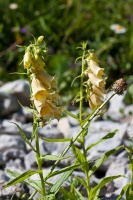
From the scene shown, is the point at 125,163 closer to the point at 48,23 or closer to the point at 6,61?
the point at 6,61

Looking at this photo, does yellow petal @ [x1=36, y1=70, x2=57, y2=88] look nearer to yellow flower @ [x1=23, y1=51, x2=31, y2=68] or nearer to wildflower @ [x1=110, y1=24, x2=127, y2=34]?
yellow flower @ [x1=23, y1=51, x2=31, y2=68]

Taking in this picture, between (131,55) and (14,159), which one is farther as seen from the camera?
(131,55)

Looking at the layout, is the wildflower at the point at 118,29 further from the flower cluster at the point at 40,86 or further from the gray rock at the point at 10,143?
the flower cluster at the point at 40,86

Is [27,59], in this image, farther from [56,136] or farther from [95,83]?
[56,136]

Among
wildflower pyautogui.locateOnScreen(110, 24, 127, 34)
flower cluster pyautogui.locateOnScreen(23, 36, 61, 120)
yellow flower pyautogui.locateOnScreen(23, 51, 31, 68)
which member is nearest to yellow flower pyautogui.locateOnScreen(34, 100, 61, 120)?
flower cluster pyautogui.locateOnScreen(23, 36, 61, 120)

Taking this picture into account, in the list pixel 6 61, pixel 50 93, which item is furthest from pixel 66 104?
pixel 50 93

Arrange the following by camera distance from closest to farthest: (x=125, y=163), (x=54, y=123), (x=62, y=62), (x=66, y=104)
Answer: (x=125, y=163) → (x=54, y=123) → (x=66, y=104) → (x=62, y=62)

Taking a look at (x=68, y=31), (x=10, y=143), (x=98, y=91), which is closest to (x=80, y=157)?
(x=98, y=91)
